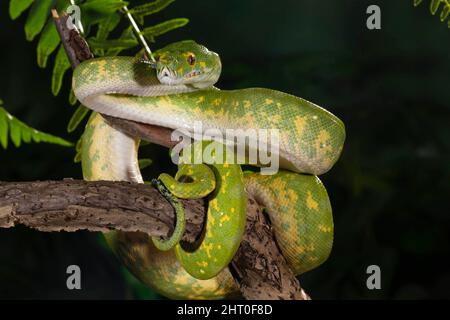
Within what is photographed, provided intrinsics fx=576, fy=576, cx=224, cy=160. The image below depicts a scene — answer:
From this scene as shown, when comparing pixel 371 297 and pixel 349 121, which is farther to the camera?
pixel 349 121

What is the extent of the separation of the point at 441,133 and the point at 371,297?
0.80 metres

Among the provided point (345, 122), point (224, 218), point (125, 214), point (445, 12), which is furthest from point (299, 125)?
point (345, 122)

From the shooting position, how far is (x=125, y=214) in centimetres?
85

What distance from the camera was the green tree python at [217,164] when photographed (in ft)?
3.03

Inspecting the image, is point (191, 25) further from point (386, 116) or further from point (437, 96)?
point (437, 96)

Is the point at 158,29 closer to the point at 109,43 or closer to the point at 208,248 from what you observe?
the point at 109,43

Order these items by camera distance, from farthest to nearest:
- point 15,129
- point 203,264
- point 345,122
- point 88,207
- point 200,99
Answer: point 345,122 < point 15,129 < point 200,99 < point 203,264 < point 88,207

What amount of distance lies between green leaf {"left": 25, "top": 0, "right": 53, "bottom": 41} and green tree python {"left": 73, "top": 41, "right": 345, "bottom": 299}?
0.47 feet

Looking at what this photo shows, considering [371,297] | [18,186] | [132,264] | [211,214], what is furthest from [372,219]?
[18,186]

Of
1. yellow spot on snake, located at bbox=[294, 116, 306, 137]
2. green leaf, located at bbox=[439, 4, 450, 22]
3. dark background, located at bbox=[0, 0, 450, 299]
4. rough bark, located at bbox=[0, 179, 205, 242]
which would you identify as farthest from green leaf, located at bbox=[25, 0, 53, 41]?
dark background, located at bbox=[0, 0, 450, 299]

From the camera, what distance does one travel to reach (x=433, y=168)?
251 cm

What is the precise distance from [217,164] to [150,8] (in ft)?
1.26

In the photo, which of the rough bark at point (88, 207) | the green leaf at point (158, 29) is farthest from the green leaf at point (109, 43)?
the rough bark at point (88, 207)

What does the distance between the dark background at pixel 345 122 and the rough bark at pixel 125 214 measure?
1.33m
